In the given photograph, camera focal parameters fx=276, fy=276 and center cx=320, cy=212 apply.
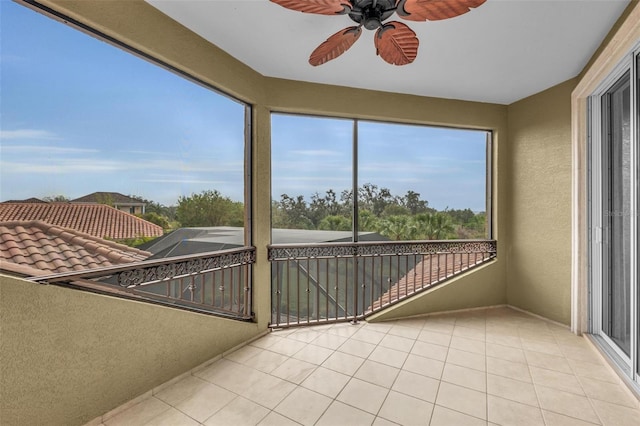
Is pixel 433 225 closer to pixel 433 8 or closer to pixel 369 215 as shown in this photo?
pixel 369 215

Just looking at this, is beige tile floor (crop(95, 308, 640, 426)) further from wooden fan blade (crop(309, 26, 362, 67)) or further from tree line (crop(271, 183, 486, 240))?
wooden fan blade (crop(309, 26, 362, 67))

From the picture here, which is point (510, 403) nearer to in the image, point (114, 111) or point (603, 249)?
point (603, 249)

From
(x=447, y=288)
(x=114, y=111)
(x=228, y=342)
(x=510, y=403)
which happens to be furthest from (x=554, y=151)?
(x=114, y=111)

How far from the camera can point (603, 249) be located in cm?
240

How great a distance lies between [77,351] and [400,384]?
1972 mm

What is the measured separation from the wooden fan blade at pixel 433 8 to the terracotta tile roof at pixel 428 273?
8.20ft

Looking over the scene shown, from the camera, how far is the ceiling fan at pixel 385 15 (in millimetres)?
1186

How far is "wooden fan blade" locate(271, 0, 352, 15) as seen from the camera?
3.89 feet

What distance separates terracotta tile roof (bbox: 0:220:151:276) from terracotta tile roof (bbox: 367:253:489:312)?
2472 mm

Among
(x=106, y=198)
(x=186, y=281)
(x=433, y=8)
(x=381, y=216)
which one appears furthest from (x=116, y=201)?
(x=381, y=216)

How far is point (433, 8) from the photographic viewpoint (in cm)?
120

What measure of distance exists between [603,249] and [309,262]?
2.63m

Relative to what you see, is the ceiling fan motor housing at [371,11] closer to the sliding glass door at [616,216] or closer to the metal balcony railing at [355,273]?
the sliding glass door at [616,216]

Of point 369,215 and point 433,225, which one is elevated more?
point 369,215
